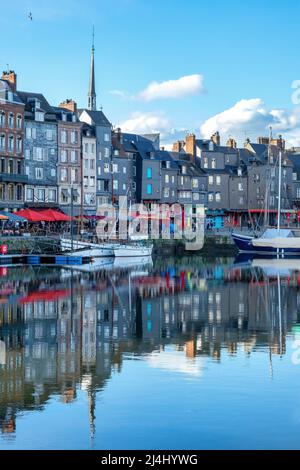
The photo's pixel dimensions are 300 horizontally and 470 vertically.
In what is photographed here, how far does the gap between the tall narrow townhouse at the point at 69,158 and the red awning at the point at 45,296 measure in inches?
1752

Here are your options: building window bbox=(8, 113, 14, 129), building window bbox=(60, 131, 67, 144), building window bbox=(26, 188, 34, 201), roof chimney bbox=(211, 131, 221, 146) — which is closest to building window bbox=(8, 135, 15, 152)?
building window bbox=(8, 113, 14, 129)

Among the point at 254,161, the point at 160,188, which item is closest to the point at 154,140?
the point at 160,188

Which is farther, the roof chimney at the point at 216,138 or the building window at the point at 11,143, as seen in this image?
the roof chimney at the point at 216,138

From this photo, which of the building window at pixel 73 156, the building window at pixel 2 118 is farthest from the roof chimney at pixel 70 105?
the building window at pixel 2 118

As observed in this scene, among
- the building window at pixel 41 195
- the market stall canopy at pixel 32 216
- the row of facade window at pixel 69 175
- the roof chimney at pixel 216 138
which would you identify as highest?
the roof chimney at pixel 216 138

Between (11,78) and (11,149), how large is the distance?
8.52 metres

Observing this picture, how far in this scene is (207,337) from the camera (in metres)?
26.9

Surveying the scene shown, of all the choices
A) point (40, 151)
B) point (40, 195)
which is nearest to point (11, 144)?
point (40, 151)

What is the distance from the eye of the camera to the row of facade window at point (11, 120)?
76750 millimetres

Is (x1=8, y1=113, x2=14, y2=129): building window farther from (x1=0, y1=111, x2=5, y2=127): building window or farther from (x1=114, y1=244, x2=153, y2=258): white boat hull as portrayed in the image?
(x1=114, y1=244, x2=153, y2=258): white boat hull

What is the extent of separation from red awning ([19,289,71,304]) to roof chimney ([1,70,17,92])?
43.5 meters

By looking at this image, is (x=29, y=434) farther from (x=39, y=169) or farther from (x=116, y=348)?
(x=39, y=169)

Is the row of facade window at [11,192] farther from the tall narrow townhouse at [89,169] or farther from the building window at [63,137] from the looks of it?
the tall narrow townhouse at [89,169]

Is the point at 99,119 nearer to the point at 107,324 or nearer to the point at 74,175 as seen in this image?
the point at 74,175
